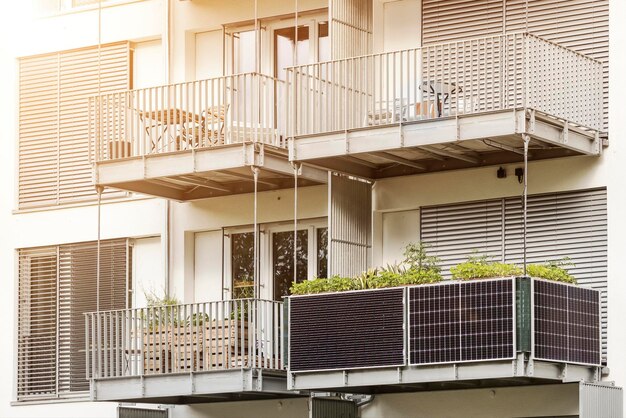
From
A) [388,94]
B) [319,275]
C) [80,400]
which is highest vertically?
[388,94]

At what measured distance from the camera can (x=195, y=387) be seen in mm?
27172

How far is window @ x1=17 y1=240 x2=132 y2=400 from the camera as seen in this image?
104 feet

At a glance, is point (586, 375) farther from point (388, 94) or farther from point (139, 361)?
point (139, 361)

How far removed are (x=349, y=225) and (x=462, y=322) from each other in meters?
4.11

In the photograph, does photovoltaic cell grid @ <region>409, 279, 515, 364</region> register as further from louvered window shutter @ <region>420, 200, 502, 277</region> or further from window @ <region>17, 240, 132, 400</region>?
window @ <region>17, 240, 132, 400</region>

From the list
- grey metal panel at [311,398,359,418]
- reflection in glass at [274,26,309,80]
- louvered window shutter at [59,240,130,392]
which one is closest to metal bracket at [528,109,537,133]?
grey metal panel at [311,398,359,418]

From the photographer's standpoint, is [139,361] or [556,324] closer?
[556,324]

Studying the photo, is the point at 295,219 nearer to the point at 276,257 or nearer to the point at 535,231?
the point at 276,257

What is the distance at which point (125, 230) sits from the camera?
3153 cm

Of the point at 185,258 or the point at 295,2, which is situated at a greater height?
the point at 295,2

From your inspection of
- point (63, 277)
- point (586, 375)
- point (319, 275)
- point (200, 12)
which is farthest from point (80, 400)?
point (586, 375)

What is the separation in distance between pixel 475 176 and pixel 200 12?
685cm

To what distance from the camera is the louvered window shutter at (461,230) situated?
88.7 feet

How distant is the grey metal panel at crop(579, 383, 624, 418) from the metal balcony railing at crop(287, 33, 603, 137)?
13.3 ft
